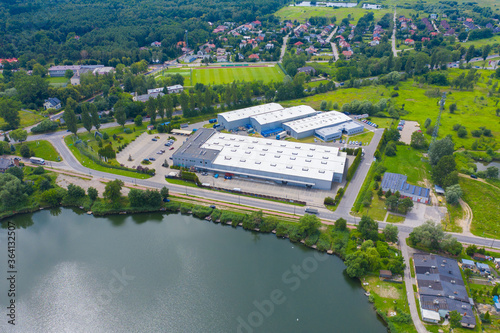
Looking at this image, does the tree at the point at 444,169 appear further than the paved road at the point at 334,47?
No

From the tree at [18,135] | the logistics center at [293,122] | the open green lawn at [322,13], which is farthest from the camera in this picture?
the open green lawn at [322,13]

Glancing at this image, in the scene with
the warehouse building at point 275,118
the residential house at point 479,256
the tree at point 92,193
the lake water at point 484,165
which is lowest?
the lake water at point 484,165

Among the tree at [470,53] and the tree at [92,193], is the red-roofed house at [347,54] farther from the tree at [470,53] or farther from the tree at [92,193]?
the tree at [92,193]

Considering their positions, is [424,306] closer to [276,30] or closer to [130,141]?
[130,141]

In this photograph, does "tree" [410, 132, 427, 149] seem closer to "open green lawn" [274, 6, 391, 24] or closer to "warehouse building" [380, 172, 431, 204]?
"warehouse building" [380, 172, 431, 204]

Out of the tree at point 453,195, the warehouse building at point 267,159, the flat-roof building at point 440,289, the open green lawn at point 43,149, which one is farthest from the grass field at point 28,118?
the tree at point 453,195

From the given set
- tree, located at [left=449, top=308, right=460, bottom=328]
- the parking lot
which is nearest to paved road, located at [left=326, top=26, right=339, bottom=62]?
the parking lot

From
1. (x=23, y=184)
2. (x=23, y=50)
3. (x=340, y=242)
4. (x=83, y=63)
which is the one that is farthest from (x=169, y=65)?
(x=340, y=242)

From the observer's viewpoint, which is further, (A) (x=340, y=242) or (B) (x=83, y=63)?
(B) (x=83, y=63)
